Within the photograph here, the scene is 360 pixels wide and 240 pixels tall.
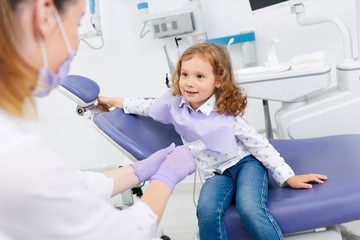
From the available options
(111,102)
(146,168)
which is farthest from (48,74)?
(111,102)

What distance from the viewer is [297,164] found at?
138 cm

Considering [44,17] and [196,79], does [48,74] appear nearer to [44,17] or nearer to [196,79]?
[44,17]

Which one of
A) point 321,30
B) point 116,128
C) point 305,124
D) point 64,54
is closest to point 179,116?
point 116,128

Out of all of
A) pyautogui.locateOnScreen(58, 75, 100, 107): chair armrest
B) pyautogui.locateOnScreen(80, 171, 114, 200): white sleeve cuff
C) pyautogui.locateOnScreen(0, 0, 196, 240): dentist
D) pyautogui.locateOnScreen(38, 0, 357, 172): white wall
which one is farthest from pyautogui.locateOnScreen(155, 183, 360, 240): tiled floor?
pyautogui.locateOnScreen(0, 0, 196, 240): dentist

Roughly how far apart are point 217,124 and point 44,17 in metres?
0.87

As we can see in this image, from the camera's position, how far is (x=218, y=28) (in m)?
2.15

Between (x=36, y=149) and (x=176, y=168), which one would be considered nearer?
(x=36, y=149)

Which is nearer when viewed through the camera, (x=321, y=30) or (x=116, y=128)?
(x=116, y=128)

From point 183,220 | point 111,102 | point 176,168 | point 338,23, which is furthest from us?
point 183,220

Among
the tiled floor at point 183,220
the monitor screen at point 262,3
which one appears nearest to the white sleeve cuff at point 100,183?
the tiled floor at point 183,220

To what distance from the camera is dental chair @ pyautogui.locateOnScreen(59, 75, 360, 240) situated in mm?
1059

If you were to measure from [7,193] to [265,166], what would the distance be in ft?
3.39

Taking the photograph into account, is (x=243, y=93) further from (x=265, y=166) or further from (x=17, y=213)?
(x=17, y=213)

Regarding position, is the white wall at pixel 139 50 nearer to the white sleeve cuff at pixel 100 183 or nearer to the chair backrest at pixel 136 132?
the chair backrest at pixel 136 132
